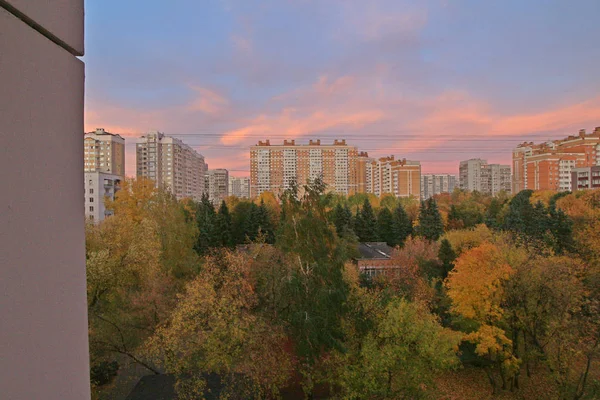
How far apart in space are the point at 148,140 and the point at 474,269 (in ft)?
133

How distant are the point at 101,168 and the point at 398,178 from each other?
45.0 m

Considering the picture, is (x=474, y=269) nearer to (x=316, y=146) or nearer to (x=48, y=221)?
(x=48, y=221)

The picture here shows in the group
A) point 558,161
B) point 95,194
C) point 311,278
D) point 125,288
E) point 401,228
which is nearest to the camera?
point 311,278

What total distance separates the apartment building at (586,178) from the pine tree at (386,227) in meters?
29.5

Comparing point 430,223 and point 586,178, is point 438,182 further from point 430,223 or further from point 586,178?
point 430,223

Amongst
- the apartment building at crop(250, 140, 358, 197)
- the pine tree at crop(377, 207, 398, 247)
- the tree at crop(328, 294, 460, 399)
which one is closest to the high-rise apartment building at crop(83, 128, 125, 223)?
the apartment building at crop(250, 140, 358, 197)

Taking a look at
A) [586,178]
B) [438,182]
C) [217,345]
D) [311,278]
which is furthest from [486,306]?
[438,182]

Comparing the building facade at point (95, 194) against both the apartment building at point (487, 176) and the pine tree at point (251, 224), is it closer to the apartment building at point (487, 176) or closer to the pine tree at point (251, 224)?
the pine tree at point (251, 224)

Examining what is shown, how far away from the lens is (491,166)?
2485 inches

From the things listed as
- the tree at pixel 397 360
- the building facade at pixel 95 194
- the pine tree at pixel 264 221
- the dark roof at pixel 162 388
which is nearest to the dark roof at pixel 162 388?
the dark roof at pixel 162 388

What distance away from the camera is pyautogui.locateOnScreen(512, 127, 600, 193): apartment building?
49969 mm

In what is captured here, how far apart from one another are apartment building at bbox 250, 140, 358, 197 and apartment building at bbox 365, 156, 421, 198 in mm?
9601

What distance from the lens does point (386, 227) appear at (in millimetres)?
29578

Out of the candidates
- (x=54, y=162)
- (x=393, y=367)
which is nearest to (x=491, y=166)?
(x=393, y=367)
